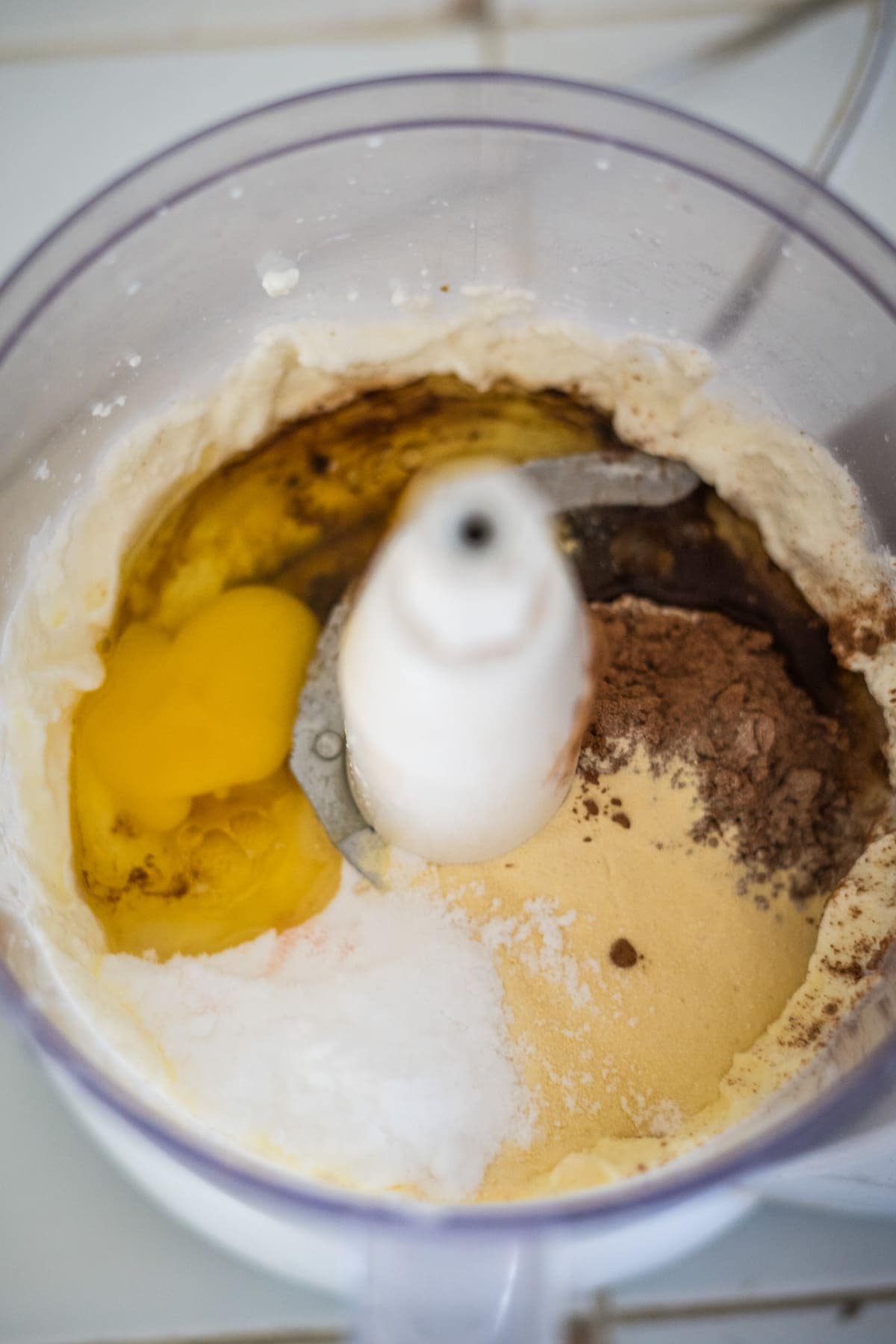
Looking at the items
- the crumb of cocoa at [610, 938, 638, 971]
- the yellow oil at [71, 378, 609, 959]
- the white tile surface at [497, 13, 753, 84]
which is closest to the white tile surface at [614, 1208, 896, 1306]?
the crumb of cocoa at [610, 938, 638, 971]

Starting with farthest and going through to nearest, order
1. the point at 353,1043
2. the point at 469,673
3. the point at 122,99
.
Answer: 1. the point at 122,99
2. the point at 353,1043
3. the point at 469,673

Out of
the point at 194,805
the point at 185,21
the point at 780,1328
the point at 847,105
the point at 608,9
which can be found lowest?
the point at 780,1328

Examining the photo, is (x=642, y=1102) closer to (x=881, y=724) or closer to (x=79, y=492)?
(x=881, y=724)

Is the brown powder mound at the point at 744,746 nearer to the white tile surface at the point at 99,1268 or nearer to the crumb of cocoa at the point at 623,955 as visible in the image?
the crumb of cocoa at the point at 623,955

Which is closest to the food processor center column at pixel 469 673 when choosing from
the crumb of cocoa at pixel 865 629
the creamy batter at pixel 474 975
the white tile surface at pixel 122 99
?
the creamy batter at pixel 474 975

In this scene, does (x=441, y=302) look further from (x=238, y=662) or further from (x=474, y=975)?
(x=474, y=975)

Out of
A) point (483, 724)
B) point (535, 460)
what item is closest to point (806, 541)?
point (535, 460)

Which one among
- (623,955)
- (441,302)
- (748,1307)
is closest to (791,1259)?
(748,1307)
